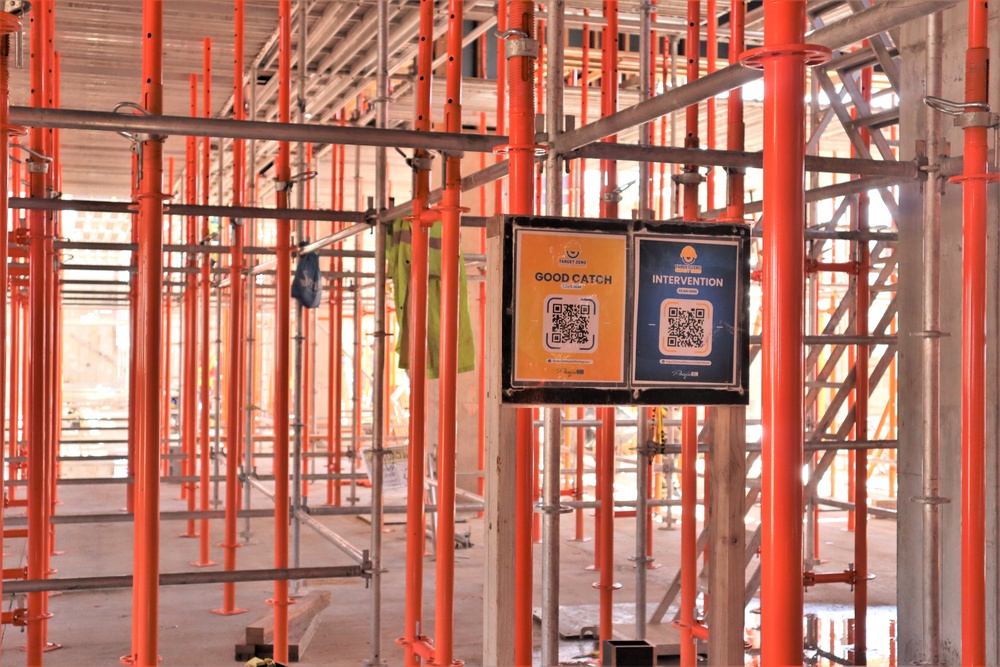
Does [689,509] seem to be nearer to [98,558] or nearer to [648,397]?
[648,397]

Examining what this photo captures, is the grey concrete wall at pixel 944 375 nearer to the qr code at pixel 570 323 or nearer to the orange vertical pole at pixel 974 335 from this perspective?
Result: the orange vertical pole at pixel 974 335

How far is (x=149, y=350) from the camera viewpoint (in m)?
4.57

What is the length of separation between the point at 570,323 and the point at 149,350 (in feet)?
6.95

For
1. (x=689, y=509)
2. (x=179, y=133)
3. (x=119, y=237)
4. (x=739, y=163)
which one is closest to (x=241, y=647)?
(x=689, y=509)

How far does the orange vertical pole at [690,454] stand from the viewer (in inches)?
217

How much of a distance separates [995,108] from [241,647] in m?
5.69

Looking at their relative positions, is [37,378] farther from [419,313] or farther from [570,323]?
[570,323]

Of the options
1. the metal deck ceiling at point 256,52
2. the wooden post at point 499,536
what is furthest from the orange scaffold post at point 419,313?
the metal deck ceiling at point 256,52

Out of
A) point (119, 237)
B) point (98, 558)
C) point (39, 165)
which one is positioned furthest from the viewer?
point (119, 237)

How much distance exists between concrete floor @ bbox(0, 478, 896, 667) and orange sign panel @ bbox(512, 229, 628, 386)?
4.58 meters

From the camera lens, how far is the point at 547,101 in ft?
15.3

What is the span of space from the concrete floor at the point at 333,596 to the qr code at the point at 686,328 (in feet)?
15.1

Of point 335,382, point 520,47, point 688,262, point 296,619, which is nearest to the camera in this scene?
point 688,262

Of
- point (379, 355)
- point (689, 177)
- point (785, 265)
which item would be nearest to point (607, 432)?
point (379, 355)
